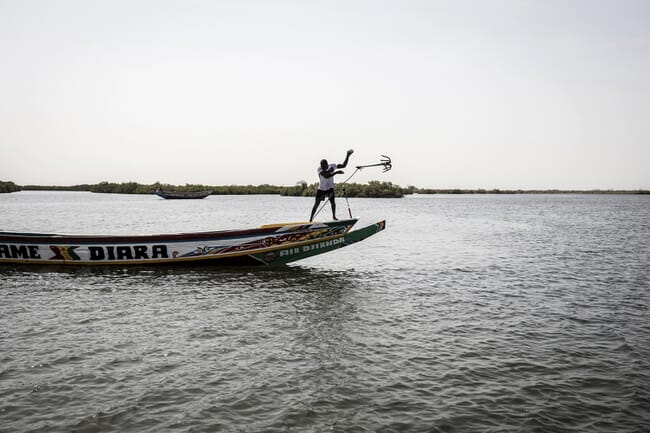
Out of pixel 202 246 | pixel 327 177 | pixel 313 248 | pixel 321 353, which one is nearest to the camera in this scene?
pixel 321 353

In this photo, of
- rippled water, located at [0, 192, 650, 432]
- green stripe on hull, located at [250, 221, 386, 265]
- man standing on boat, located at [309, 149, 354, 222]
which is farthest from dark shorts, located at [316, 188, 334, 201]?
rippled water, located at [0, 192, 650, 432]

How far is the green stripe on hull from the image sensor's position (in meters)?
15.8

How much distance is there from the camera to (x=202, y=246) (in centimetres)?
1598

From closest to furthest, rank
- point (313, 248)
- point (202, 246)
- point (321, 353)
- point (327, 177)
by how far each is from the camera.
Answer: point (321, 353) → point (327, 177) → point (313, 248) → point (202, 246)

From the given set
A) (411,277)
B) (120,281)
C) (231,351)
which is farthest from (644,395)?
(120,281)

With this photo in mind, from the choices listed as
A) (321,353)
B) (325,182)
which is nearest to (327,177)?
(325,182)

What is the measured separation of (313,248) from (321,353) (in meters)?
7.77

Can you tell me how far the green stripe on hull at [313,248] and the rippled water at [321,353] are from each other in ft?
2.40

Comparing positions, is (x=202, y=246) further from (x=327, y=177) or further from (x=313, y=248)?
(x=327, y=177)

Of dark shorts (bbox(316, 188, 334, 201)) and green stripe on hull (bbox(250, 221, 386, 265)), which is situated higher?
dark shorts (bbox(316, 188, 334, 201))

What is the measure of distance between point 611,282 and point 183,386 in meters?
14.4

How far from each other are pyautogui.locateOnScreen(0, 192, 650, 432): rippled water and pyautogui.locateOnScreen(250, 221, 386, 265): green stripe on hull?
2.40ft

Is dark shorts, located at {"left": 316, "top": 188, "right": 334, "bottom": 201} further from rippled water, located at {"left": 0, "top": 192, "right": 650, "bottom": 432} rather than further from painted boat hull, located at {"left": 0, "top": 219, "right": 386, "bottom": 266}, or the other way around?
rippled water, located at {"left": 0, "top": 192, "right": 650, "bottom": 432}

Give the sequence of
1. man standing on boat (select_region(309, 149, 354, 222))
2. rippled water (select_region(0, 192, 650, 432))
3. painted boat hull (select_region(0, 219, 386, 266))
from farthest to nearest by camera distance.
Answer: painted boat hull (select_region(0, 219, 386, 266))
man standing on boat (select_region(309, 149, 354, 222))
rippled water (select_region(0, 192, 650, 432))
